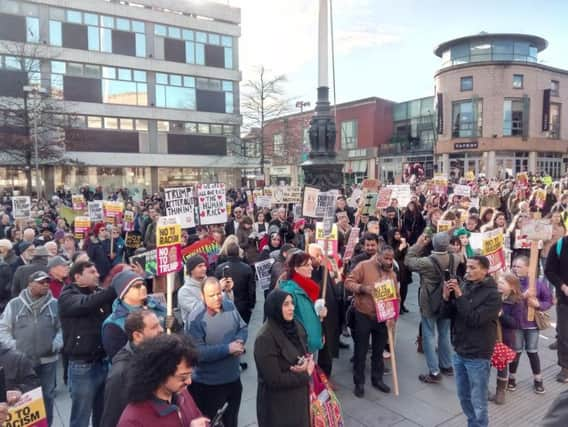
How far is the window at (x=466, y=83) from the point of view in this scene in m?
39.6

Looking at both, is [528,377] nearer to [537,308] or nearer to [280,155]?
[537,308]

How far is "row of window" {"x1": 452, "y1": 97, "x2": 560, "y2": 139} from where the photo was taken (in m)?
39.0

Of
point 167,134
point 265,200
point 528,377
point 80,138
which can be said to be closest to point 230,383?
point 528,377

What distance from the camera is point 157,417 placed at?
7.31ft

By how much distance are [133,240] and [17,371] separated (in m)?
7.73

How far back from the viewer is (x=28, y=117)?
83.0ft

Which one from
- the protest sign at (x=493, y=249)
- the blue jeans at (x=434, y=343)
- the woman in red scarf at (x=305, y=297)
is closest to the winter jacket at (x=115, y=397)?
the woman in red scarf at (x=305, y=297)

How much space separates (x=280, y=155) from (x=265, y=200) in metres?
28.0

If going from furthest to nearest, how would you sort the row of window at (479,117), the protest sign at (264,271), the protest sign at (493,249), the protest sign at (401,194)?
→ the row of window at (479,117)
the protest sign at (401,194)
the protest sign at (264,271)
the protest sign at (493,249)

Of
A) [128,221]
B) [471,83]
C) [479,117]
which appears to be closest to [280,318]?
[128,221]

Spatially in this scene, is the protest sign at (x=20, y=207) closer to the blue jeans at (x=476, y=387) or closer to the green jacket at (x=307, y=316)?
the green jacket at (x=307, y=316)

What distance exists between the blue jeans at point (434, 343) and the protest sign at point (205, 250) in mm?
3602

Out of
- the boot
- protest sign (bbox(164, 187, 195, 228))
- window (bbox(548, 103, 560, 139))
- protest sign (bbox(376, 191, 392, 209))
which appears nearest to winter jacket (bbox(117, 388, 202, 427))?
the boot

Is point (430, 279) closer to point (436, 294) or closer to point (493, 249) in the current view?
point (436, 294)
